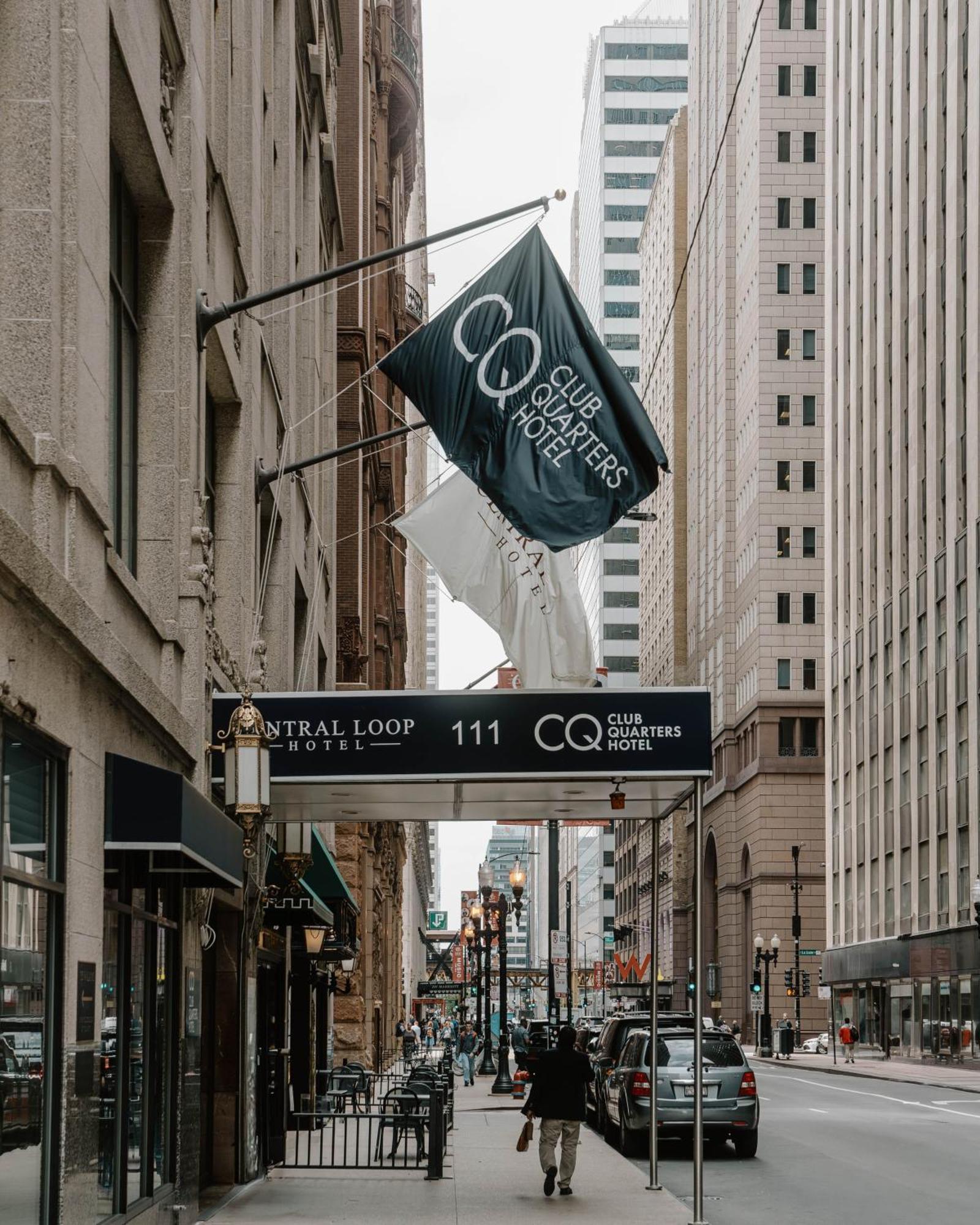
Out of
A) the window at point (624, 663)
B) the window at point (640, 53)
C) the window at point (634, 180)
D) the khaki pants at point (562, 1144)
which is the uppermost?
the window at point (640, 53)

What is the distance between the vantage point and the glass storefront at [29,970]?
796 centimetres

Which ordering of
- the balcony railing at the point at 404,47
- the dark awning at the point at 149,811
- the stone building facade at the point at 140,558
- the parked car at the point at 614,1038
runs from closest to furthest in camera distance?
the stone building facade at the point at 140,558 < the dark awning at the point at 149,811 < the parked car at the point at 614,1038 < the balcony railing at the point at 404,47

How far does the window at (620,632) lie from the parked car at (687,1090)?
146892 millimetres

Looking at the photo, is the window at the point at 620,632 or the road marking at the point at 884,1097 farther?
the window at the point at 620,632

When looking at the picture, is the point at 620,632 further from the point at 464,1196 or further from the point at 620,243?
the point at 464,1196

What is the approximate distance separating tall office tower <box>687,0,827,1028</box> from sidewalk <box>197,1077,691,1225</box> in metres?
73.9

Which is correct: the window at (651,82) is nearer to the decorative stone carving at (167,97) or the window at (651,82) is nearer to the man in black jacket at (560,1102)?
the man in black jacket at (560,1102)

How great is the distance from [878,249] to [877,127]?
6.39m

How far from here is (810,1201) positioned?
19219mm

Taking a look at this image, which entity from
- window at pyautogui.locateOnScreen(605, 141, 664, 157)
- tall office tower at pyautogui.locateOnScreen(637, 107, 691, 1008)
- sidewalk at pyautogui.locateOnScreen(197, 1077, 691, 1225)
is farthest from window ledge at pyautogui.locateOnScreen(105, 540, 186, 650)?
window at pyautogui.locateOnScreen(605, 141, 664, 157)

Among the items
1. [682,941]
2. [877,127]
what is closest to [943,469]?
[877,127]

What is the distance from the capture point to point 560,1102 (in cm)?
1842

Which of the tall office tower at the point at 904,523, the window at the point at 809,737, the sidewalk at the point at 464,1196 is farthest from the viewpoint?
the window at the point at 809,737

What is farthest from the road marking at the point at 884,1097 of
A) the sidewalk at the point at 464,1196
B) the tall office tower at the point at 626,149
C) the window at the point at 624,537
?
the tall office tower at the point at 626,149
